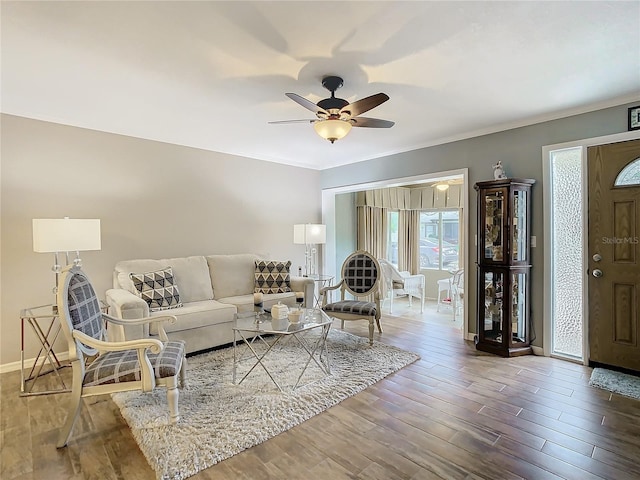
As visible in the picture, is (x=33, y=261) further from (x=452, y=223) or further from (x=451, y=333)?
(x=452, y=223)

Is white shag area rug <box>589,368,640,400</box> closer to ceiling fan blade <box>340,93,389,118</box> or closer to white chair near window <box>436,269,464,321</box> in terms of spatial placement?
white chair near window <box>436,269,464,321</box>

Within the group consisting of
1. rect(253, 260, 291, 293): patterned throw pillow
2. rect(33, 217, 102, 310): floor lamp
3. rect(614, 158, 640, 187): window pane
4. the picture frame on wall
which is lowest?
rect(253, 260, 291, 293): patterned throw pillow

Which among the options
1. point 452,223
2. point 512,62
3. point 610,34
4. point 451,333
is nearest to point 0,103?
point 512,62

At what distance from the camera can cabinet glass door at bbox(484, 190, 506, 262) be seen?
363 cm

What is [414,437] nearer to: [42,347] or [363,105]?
[363,105]

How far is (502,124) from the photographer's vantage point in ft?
12.3

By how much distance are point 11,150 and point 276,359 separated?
330 centimetres

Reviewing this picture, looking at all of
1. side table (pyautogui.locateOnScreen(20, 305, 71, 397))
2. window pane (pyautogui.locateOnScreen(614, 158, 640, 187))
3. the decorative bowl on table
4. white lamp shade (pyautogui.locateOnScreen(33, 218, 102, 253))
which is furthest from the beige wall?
window pane (pyautogui.locateOnScreen(614, 158, 640, 187))

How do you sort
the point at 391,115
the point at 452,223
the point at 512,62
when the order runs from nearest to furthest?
the point at 512,62, the point at 391,115, the point at 452,223

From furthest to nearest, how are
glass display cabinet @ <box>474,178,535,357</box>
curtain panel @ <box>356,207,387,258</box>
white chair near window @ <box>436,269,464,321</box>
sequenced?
curtain panel @ <box>356,207,387,258</box> < white chair near window @ <box>436,269,464,321</box> < glass display cabinet @ <box>474,178,535,357</box>

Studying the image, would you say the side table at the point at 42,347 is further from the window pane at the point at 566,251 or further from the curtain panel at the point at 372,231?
the curtain panel at the point at 372,231

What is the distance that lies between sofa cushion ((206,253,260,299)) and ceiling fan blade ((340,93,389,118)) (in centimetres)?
265

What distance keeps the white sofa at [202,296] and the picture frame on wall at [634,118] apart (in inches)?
144

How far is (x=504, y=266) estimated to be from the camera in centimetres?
357
